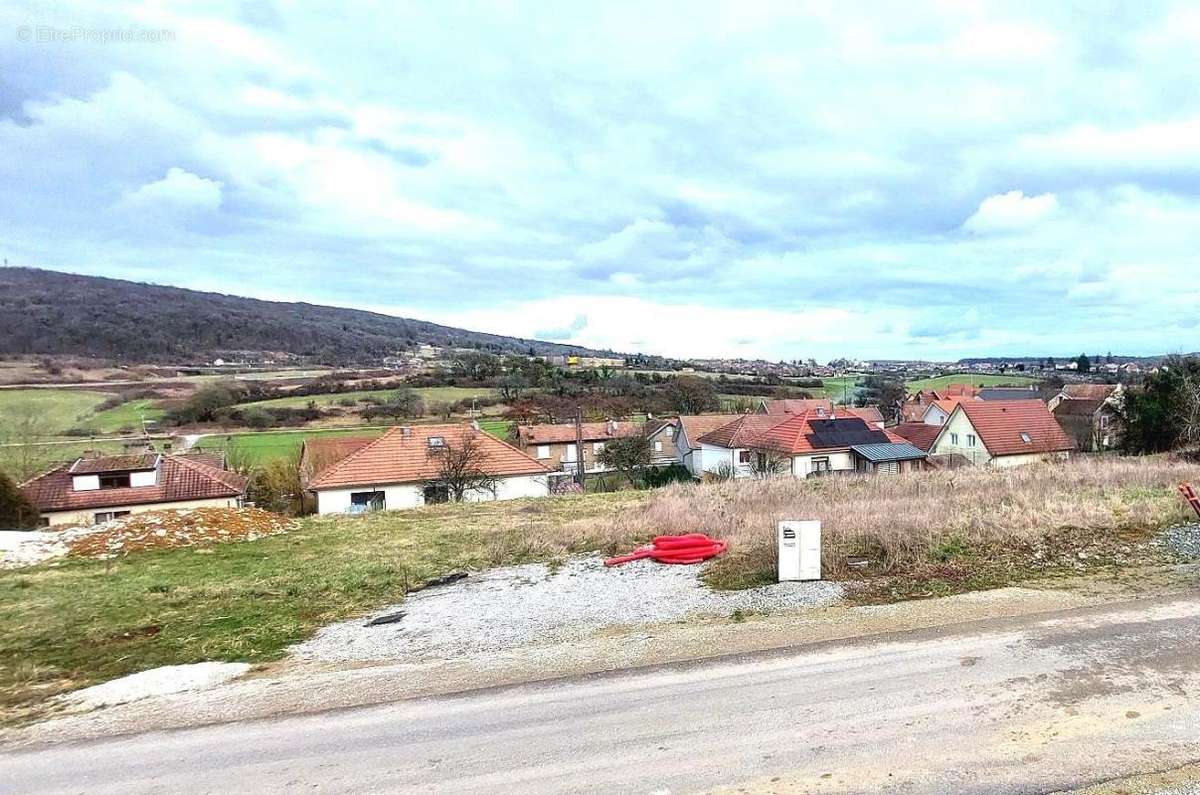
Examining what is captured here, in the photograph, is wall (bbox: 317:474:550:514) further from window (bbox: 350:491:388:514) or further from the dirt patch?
the dirt patch

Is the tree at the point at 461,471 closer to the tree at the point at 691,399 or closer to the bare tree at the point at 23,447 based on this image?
the bare tree at the point at 23,447

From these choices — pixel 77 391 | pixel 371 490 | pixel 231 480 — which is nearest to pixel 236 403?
pixel 77 391

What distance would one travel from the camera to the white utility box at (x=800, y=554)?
8312mm

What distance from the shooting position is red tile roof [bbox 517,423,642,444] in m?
52.2

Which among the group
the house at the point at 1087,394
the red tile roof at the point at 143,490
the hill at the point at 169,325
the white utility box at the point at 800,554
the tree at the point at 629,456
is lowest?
the tree at the point at 629,456

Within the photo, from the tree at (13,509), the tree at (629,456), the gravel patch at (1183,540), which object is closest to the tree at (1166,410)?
the gravel patch at (1183,540)

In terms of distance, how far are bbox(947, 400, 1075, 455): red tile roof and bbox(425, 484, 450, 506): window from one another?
2900 centimetres

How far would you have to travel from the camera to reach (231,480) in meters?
28.0

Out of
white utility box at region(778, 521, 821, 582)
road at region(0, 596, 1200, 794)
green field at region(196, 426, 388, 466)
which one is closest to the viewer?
road at region(0, 596, 1200, 794)

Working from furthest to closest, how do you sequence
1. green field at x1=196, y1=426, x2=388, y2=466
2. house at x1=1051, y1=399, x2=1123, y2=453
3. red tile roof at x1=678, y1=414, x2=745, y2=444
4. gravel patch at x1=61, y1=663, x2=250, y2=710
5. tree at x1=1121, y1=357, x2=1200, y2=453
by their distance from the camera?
red tile roof at x1=678, y1=414, x2=745, y2=444 < green field at x1=196, y1=426, x2=388, y2=466 < house at x1=1051, y1=399, x2=1123, y2=453 < tree at x1=1121, y1=357, x2=1200, y2=453 < gravel patch at x1=61, y1=663, x2=250, y2=710

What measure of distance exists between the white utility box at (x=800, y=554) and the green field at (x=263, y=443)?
35747 millimetres

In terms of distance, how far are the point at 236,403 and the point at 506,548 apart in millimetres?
55573

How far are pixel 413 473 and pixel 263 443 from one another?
23671mm

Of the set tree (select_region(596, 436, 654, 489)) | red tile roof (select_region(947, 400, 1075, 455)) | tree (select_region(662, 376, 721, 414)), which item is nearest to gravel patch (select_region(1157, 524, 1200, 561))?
red tile roof (select_region(947, 400, 1075, 455))
